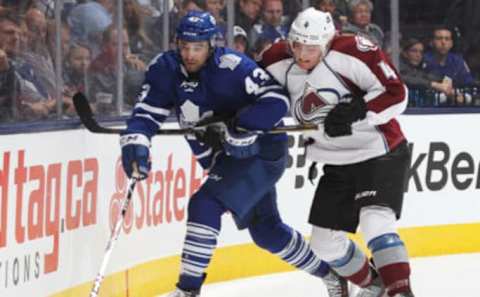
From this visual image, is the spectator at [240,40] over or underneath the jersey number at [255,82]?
underneath

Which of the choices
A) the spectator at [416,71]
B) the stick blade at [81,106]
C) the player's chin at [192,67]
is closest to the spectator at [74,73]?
the stick blade at [81,106]

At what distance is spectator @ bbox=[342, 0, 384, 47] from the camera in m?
8.45

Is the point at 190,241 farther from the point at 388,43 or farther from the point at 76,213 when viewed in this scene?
the point at 388,43

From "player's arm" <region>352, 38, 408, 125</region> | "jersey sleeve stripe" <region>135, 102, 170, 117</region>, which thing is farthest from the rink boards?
"player's arm" <region>352, 38, 408, 125</region>

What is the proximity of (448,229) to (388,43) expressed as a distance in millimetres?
1119

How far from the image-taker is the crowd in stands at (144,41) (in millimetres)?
5586

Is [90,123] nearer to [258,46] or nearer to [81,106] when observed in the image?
[81,106]

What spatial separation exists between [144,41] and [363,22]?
5.94ft

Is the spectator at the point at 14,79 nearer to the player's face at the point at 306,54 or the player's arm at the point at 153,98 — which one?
the player's arm at the point at 153,98

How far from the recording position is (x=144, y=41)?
23.4ft

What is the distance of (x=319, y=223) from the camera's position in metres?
5.77

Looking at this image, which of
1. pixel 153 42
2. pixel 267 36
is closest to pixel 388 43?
pixel 267 36

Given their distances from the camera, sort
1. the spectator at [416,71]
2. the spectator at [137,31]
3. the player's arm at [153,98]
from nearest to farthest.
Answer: the player's arm at [153,98], the spectator at [137,31], the spectator at [416,71]

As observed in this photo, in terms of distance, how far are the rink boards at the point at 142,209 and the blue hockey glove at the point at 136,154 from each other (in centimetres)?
25
